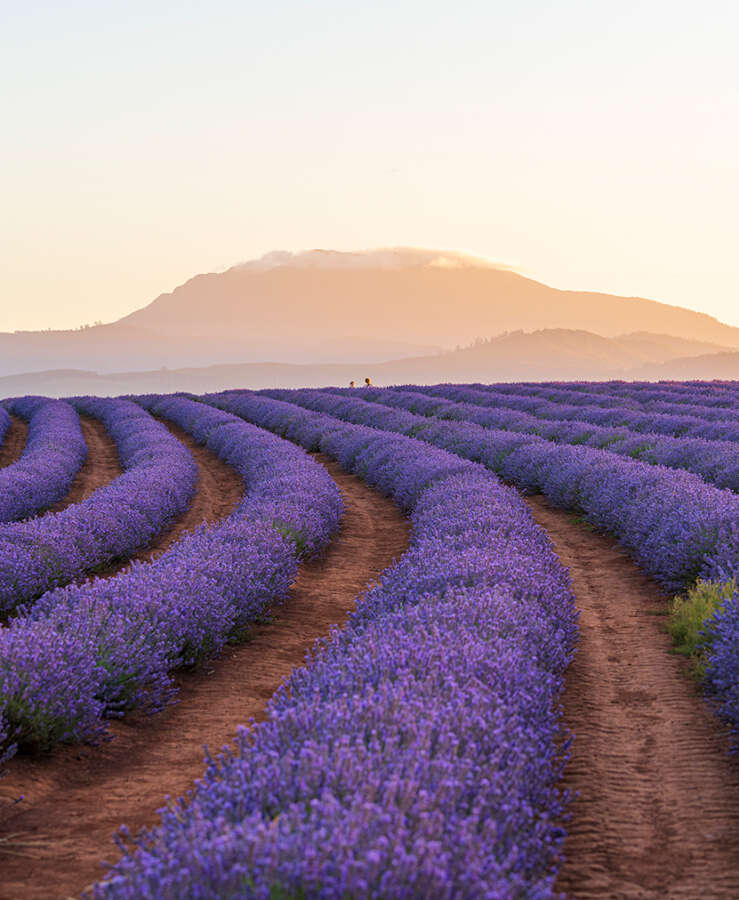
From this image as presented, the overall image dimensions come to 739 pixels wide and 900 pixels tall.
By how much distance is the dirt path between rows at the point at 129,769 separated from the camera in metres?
Result: 3.33

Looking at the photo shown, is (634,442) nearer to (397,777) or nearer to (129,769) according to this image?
(129,769)

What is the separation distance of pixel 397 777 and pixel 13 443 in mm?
21493

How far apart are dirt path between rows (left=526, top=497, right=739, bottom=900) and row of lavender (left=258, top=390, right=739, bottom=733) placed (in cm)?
27

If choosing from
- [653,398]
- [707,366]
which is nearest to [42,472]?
[653,398]

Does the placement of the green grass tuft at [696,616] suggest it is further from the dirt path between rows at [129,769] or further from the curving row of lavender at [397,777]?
the dirt path between rows at [129,769]

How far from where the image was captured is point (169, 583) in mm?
5660

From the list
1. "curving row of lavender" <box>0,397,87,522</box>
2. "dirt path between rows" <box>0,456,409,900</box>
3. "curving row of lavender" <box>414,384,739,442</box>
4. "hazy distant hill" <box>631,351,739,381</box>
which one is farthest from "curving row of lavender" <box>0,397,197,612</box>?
"hazy distant hill" <box>631,351,739,381</box>

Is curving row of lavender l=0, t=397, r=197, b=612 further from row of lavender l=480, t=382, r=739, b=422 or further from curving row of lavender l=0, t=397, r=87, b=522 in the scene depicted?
row of lavender l=480, t=382, r=739, b=422

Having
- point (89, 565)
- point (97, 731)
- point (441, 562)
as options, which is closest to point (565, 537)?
point (441, 562)

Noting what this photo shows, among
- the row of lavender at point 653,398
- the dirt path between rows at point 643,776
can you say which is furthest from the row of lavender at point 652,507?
the row of lavender at point 653,398

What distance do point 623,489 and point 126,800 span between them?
673 centimetres

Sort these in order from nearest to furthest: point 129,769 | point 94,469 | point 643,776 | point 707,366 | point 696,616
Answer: point 643,776 → point 129,769 → point 696,616 → point 94,469 → point 707,366

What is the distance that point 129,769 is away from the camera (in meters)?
4.22

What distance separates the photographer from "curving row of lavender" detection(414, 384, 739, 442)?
15656 mm
